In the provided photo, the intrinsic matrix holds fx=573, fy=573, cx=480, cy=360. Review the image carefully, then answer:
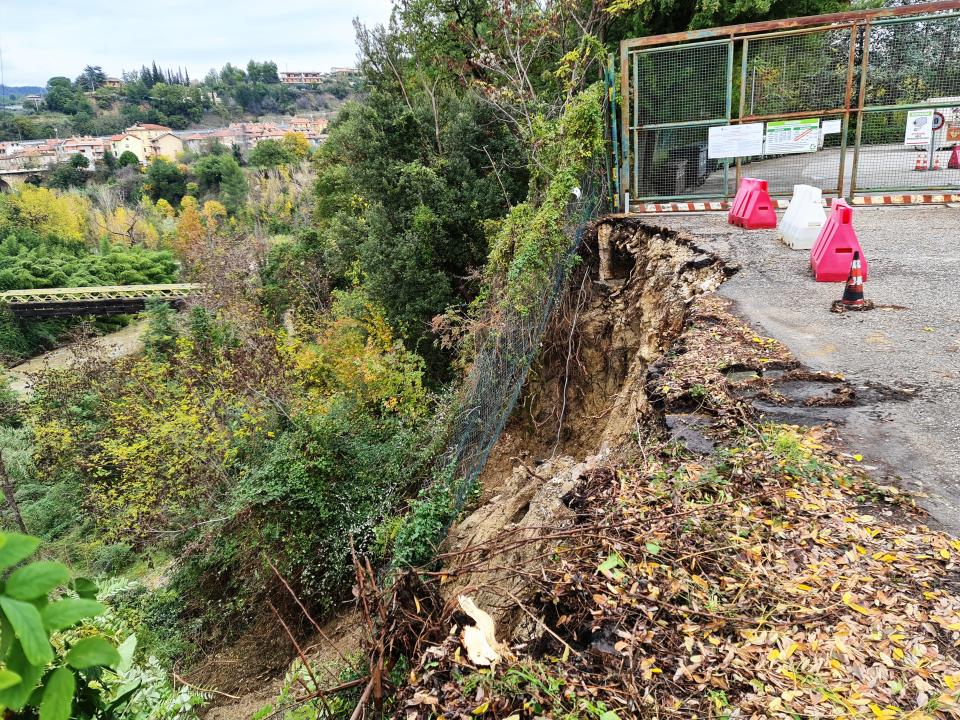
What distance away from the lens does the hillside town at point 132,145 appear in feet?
243

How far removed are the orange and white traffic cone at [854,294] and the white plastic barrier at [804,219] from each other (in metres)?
1.83

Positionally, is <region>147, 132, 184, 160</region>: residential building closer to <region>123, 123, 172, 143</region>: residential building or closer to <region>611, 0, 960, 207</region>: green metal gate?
<region>123, 123, 172, 143</region>: residential building

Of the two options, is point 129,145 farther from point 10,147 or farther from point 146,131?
point 10,147

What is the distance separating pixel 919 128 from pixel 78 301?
38.5 meters

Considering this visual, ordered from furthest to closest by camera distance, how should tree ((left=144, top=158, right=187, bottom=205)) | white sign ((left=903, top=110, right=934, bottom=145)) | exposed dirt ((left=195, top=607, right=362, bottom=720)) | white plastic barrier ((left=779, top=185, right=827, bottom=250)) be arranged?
1. tree ((left=144, top=158, right=187, bottom=205))
2. white sign ((left=903, top=110, right=934, bottom=145))
3. exposed dirt ((left=195, top=607, right=362, bottom=720))
4. white plastic barrier ((left=779, top=185, right=827, bottom=250))

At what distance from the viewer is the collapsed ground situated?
2203 millimetres

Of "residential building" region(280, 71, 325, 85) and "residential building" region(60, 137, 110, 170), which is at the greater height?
"residential building" region(280, 71, 325, 85)

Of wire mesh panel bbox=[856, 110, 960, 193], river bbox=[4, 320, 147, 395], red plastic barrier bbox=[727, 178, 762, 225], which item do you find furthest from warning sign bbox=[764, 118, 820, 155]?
river bbox=[4, 320, 147, 395]

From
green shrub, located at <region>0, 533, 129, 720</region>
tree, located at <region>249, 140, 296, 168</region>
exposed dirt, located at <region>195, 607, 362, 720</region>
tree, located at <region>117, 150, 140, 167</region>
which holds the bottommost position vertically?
exposed dirt, located at <region>195, 607, 362, 720</region>

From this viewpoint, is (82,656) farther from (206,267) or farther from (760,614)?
(206,267)

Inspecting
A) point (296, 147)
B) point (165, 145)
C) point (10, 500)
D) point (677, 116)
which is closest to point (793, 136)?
point (677, 116)

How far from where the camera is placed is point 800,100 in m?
8.91

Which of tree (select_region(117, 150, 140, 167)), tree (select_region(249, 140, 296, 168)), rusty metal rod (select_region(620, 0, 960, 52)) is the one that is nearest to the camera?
rusty metal rod (select_region(620, 0, 960, 52))

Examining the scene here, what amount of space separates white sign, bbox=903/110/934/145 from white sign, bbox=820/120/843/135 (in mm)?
903
